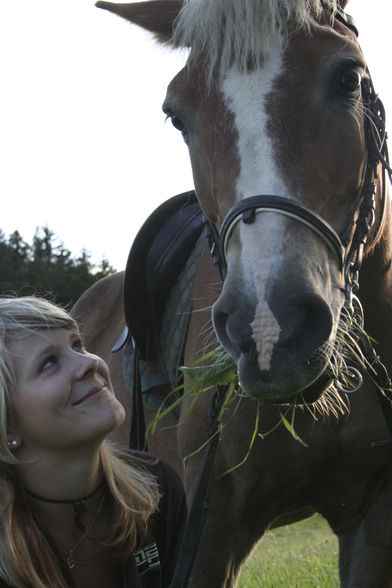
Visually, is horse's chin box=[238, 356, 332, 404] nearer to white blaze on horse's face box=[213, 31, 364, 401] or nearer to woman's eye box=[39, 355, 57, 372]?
white blaze on horse's face box=[213, 31, 364, 401]

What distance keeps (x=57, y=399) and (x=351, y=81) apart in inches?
53.7

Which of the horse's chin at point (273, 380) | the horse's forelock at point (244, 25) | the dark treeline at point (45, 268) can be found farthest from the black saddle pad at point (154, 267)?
the dark treeline at point (45, 268)

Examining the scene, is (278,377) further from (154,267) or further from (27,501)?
(154,267)

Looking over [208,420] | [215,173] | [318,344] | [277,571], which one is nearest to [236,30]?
[215,173]

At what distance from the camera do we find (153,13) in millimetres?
3059

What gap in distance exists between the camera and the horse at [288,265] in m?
2.08

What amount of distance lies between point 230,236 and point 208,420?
0.92m

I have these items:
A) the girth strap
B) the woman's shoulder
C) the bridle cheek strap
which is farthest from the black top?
the bridle cheek strap

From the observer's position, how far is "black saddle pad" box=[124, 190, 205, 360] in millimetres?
3611

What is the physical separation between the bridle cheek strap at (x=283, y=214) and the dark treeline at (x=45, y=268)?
2179 cm

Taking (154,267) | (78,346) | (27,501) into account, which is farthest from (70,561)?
(154,267)

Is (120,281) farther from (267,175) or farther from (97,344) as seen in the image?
(267,175)

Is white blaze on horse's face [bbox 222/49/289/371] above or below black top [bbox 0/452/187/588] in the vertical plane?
above

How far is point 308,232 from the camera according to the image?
2.17 metres
